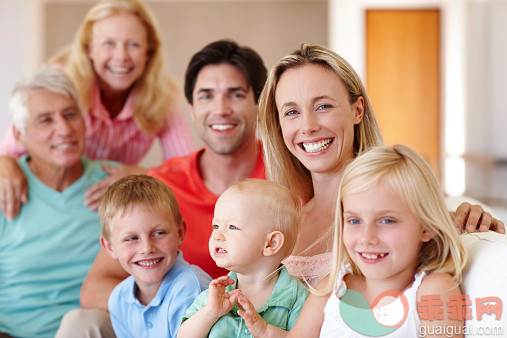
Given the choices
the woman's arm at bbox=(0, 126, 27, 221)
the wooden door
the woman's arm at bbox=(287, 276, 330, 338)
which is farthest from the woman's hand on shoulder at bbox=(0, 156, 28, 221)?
the wooden door

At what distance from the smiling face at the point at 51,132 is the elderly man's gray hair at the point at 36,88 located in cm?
2

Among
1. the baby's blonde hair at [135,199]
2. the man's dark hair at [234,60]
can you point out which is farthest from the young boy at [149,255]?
the man's dark hair at [234,60]

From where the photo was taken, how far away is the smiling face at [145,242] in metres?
1.77

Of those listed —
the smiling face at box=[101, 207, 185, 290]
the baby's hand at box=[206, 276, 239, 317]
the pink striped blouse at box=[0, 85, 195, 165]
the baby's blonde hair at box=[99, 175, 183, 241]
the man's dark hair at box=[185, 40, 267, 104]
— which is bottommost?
the baby's hand at box=[206, 276, 239, 317]

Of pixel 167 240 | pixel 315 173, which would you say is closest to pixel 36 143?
pixel 167 240

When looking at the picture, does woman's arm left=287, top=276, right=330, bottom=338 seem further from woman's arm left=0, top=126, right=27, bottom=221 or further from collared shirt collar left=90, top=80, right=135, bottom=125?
collared shirt collar left=90, top=80, right=135, bottom=125

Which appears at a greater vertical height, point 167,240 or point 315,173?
point 315,173

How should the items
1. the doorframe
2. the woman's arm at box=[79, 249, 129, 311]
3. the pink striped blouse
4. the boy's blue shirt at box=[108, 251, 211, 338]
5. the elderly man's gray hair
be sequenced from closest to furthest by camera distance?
the boy's blue shirt at box=[108, 251, 211, 338]
the woman's arm at box=[79, 249, 129, 311]
the elderly man's gray hair
the pink striped blouse
the doorframe

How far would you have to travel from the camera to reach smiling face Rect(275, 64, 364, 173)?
1.82 m

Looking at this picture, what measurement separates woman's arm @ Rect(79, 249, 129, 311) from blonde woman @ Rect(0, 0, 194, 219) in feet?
3.38

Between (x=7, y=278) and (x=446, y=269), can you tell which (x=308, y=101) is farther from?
(x=7, y=278)

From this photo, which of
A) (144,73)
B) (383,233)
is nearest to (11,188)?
Result: (144,73)

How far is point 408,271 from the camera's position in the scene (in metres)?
1.40

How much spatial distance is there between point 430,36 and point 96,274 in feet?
18.4
